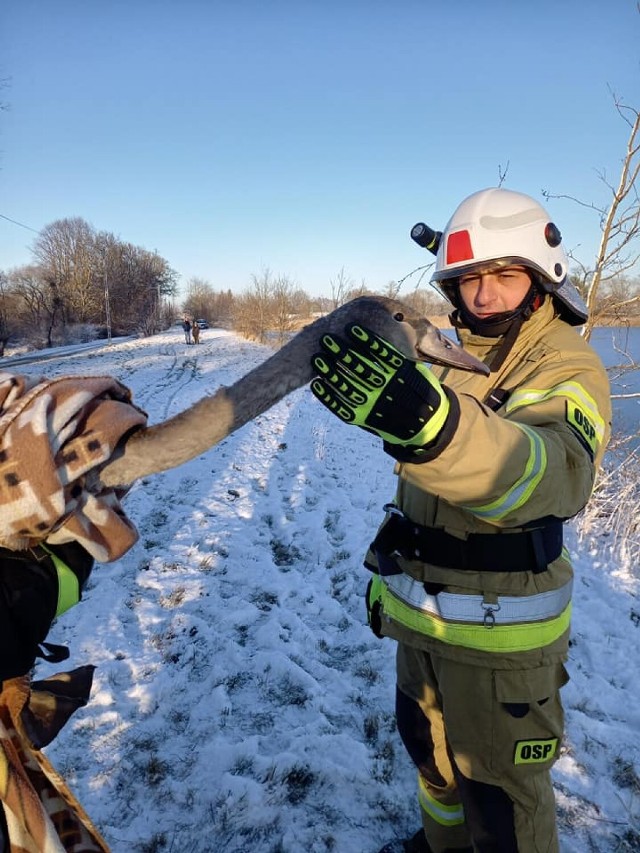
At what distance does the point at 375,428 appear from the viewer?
4.31ft

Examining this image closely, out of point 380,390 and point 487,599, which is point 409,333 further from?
point 487,599

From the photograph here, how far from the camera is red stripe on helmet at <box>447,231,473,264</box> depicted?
6.68 ft

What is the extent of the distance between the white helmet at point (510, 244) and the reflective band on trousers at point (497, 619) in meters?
1.15

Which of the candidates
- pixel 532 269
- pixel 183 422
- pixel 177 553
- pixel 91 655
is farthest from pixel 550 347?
pixel 177 553

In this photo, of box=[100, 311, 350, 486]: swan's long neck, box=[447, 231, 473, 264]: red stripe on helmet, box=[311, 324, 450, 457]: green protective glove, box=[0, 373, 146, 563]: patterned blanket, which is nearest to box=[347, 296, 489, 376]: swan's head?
box=[100, 311, 350, 486]: swan's long neck

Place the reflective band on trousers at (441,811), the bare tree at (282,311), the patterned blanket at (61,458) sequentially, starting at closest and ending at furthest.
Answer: the patterned blanket at (61,458) → the reflective band on trousers at (441,811) → the bare tree at (282,311)

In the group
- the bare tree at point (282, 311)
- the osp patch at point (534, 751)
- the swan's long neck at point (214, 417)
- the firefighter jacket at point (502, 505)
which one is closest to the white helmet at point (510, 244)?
the firefighter jacket at point (502, 505)

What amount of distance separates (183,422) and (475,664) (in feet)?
4.42

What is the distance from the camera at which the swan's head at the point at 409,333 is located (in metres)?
1.61

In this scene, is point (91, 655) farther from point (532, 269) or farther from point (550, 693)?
point (532, 269)

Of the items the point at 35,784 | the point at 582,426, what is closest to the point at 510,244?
the point at 582,426

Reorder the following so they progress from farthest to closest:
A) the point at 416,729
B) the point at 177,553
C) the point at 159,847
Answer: the point at 177,553, the point at 159,847, the point at 416,729

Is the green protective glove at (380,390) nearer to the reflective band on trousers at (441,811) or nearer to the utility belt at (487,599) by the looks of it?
the utility belt at (487,599)

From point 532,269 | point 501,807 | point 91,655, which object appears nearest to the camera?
point 501,807
